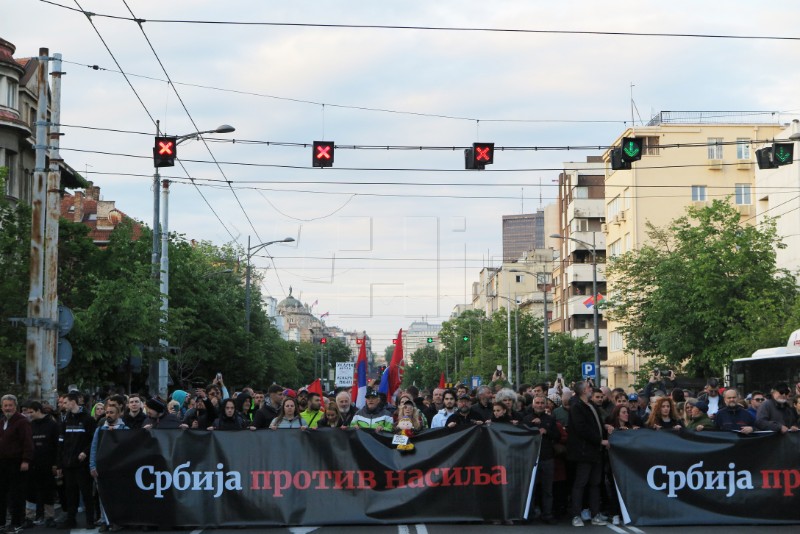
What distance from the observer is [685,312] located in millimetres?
52656

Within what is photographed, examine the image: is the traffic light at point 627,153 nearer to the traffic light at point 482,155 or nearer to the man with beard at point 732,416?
the traffic light at point 482,155

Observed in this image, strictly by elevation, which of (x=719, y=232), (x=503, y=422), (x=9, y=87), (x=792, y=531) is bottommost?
(x=792, y=531)

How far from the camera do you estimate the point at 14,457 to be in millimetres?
14852

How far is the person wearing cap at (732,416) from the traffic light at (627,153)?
7890 mm

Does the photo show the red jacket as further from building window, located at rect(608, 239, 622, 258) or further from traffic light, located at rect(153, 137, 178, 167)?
building window, located at rect(608, 239, 622, 258)

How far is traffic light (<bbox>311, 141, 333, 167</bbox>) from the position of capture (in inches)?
908

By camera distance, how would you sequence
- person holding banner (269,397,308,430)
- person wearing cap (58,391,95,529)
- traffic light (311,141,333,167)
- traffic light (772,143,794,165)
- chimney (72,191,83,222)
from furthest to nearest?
chimney (72,191,83,222)
traffic light (772,143,794,165)
traffic light (311,141,333,167)
person holding banner (269,397,308,430)
person wearing cap (58,391,95,529)

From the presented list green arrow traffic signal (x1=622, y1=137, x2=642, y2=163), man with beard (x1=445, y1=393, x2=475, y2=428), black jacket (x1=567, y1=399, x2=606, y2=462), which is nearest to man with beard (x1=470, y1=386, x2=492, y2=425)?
man with beard (x1=445, y1=393, x2=475, y2=428)

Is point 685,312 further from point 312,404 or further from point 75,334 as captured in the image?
point 312,404

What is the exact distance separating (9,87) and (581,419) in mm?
35771

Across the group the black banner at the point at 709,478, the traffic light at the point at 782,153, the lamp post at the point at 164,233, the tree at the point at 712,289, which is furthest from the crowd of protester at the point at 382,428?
the tree at the point at 712,289

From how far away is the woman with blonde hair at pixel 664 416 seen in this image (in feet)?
50.9

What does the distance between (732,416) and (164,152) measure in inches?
436

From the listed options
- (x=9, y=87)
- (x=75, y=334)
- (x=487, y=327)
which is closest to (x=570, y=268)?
(x=487, y=327)
